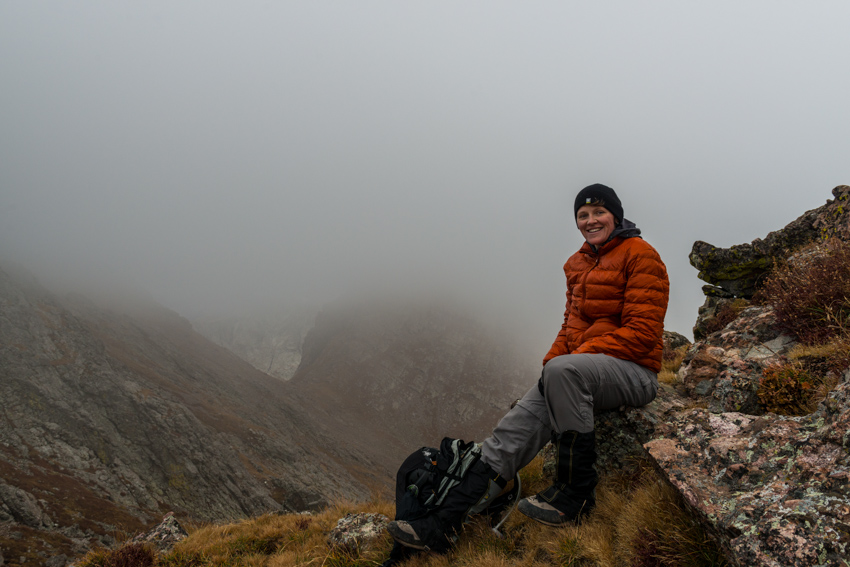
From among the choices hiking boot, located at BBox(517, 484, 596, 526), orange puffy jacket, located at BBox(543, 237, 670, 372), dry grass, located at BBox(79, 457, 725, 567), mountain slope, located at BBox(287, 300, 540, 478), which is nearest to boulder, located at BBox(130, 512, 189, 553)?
dry grass, located at BBox(79, 457, 725, 567)

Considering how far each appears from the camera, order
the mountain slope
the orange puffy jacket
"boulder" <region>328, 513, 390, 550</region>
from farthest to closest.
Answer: the mountain slope < "boulder" <region>328, 513, 390, 550</region> < the orange puffy jacket

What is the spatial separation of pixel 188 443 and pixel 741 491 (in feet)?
158

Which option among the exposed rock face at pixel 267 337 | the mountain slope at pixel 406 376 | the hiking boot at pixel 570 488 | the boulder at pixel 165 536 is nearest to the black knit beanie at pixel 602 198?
the hiking boot at pixel 570 488

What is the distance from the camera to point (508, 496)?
5547 millimetres

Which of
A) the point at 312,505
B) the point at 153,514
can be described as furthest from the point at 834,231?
the point at 153,514

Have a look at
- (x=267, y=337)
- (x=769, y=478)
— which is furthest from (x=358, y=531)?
(x=267, y=337)

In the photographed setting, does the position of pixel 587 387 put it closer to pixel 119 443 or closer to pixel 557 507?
pixel 557 507

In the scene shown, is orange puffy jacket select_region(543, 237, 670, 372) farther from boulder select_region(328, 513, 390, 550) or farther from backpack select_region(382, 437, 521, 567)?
boulder select_region(328, 513, 390, 550)

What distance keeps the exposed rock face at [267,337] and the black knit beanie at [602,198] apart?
4583 inches

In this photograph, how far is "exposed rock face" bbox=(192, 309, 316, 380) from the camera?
117688mm

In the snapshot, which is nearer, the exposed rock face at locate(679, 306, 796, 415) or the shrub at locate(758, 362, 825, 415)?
the shrub at locate(758, 362, 825, 415)

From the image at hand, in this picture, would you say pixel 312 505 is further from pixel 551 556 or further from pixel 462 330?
pixel 462 330

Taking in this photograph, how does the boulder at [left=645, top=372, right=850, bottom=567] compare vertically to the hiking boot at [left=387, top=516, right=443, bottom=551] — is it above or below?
above

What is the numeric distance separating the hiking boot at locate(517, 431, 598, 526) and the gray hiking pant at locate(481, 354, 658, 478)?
0.18 m
